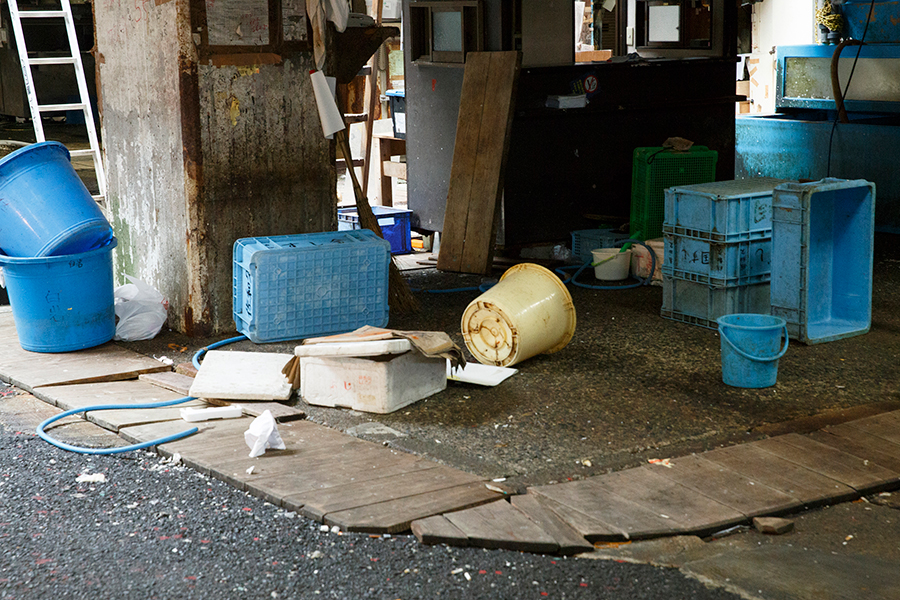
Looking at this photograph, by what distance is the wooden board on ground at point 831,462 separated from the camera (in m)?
3.76

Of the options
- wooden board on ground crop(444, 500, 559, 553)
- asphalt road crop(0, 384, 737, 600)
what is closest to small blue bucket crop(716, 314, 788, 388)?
wooden board on ground crop(444, 500, 559, 553)

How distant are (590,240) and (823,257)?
7.39ft

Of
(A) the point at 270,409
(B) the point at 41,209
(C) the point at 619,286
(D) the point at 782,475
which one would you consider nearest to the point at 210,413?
(A) the point at 270,409

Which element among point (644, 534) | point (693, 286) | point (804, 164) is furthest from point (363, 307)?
point (804, 164)

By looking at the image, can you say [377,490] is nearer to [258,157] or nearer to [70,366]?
[70,366]

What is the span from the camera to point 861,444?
4102 millimetres

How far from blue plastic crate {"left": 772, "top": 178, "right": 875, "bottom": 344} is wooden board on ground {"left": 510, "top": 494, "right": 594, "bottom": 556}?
2.59 m

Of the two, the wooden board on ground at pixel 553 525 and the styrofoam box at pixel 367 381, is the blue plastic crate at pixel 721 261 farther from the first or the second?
the wooden board on ground at pixel 553 525

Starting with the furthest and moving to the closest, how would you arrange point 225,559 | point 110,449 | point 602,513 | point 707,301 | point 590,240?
point 590,240 → point 707,301 → point 110,449 → point 602,513 → point 225,559

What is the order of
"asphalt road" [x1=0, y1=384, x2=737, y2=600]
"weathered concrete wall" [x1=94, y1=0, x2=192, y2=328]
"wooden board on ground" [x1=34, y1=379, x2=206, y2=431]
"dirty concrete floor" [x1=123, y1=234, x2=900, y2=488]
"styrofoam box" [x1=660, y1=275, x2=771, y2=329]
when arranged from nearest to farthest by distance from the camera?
"asphalt road" [x1=0, y1=384, x2=737, y2=600] < "dirty concrete floor" [x1=123, y1=234, x2=900, y2=488] < "wooden board on ground" [x1=34, y1=379, x2=206, y2=431] < "weathered concrete wall" [x1=94, y1=0, x2=192, y2=328] < "styrofoam box" [x1=660, y1=275, x2=771, y2=329]

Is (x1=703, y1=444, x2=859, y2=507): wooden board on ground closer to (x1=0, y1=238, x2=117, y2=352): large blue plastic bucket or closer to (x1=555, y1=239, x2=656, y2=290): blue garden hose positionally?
(x1=555, y1=239, x2=656, y2=290): blue garden hose

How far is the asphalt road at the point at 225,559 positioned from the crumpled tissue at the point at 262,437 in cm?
25

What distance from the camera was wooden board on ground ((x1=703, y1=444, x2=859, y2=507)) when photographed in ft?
12.0

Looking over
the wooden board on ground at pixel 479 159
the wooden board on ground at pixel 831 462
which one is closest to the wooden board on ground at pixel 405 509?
the wooden board on ground at pixel 831 462
